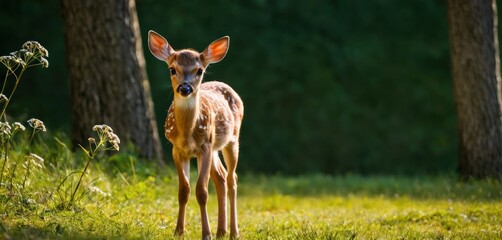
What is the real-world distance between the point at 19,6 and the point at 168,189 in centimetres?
713

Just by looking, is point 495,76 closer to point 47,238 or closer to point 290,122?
point 290,122

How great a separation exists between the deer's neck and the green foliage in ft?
30.4

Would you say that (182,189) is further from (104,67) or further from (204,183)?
(104,67)

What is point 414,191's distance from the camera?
11391 mm

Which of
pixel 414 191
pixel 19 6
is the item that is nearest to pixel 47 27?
pixel 19 6

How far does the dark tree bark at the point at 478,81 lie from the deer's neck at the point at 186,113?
5.49 m

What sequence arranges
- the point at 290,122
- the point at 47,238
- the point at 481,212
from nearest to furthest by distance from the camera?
the point at 47,238, the point at 481,212, the point at 290,122

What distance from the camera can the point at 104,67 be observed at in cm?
1009

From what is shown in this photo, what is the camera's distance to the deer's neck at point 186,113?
697 cm

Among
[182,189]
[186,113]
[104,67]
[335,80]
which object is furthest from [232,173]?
[335,80]

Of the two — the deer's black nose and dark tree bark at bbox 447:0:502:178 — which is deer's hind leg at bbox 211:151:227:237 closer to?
the deer's black nose

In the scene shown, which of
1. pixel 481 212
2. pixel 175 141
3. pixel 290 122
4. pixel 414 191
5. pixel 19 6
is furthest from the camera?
pixel 290 122

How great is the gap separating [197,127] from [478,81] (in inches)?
219

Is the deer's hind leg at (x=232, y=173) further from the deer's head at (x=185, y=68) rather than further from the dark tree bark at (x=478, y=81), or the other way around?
Answer: the dark tree bark at (x=478, y=81)
